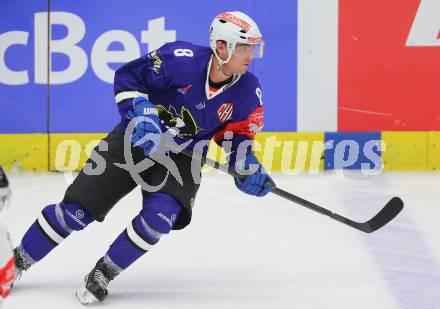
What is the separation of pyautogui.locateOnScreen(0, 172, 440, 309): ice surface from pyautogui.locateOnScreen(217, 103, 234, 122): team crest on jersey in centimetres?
56

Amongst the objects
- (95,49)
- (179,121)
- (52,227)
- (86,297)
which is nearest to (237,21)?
(179,121)

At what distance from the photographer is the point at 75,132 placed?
5547mm

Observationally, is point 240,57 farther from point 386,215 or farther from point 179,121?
point 386,215

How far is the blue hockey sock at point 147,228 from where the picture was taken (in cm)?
312

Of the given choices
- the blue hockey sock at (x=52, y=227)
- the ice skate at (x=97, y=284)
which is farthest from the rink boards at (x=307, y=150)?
the ice skate at (x=97, y=284)

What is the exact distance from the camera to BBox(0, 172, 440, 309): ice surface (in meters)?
3.26

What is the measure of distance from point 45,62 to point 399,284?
2.74 m

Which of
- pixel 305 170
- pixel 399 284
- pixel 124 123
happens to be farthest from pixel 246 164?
pixel 305 170

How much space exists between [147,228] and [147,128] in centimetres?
31

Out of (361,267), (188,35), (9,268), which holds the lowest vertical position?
(361,267)

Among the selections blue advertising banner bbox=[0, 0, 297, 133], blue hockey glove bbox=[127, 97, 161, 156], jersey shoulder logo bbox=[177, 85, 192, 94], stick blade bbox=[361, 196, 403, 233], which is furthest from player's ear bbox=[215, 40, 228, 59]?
blue advertising banner bbox=[0, 0, 297, 133]

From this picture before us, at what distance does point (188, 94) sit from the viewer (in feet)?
10.9

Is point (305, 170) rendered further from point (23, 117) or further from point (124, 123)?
point (124, 123)

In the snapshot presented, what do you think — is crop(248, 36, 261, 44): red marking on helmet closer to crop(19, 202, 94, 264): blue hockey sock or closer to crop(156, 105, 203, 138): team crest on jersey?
crop(156, 105, 203, 138): team crest on jersey
